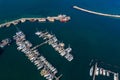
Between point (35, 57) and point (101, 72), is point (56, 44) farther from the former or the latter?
point (101, 72)

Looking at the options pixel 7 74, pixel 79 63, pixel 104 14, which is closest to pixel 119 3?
pixel 104 14

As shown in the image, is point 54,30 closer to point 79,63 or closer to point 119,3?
point 79,63

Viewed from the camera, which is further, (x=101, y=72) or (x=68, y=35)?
(x=68, y=35)

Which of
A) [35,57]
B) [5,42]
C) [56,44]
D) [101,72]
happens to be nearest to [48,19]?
[56,44]

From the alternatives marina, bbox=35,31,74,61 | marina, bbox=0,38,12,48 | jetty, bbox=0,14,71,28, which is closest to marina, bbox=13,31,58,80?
marina, bbox=0,38,12,48

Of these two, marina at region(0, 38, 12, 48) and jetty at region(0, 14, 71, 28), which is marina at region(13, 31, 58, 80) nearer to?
marina at region(0, 38, 12, 48)

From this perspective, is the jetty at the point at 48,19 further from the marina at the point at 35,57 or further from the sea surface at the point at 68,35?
the marina at the point at 35,57
